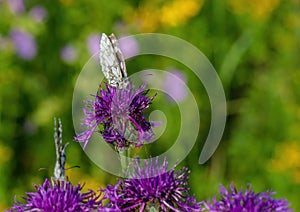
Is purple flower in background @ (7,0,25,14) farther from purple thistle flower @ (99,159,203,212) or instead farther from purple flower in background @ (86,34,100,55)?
purple thistle flower @ (99,159,203,212)

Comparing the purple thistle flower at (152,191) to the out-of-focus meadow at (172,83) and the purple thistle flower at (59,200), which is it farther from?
the out-of-focus meadow at (172,83)

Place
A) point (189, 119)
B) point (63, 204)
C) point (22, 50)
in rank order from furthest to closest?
point (22, 50), point (189, 119), point (63, 204)

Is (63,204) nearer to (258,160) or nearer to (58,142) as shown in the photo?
(58,142)

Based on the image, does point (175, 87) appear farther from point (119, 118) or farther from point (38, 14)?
point (119, 118)

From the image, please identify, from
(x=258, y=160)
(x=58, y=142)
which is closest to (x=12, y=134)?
(x=258, y=160)

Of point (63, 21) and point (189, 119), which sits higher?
point (63, 21)

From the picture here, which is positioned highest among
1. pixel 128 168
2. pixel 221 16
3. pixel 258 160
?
pixel 221 16
